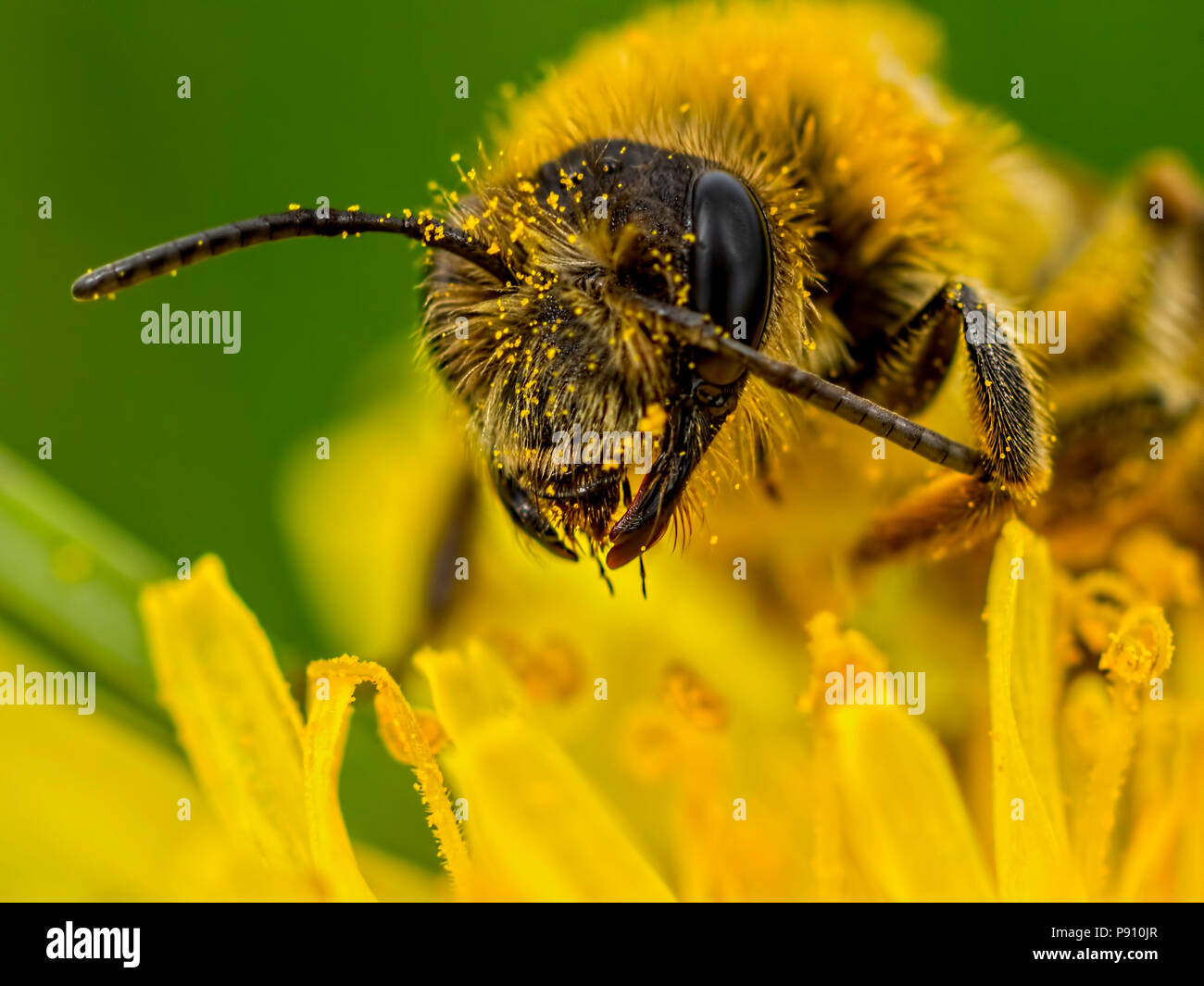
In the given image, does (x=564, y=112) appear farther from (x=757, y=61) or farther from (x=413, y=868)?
(x=413, y=868)

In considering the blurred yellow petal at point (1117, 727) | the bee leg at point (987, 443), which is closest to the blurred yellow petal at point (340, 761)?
the bee leg at point (987, 443)

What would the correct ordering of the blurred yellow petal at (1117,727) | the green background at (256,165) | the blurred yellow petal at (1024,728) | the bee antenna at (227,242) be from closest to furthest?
the bee antenna at (227,242) < the blurred yellow petal at (1024,728) < the blurred yellow petal at (1117,727) < the green background at (256,165)

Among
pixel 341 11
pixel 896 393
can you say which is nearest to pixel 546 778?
pixel 896 393

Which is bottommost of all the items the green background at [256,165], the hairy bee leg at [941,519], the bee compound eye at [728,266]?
the hairy bee leg at [941,519]

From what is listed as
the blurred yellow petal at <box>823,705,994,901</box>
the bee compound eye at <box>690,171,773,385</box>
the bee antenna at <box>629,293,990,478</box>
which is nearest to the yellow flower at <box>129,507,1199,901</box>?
the blurred yellow petal at <box>823,705,994,901</box>

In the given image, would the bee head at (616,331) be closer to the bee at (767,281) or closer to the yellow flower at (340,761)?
the bee at (767,281)

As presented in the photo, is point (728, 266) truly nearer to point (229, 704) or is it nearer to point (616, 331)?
point (616, 331)

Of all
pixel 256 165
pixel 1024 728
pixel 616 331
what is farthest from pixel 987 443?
pixel 256 165
